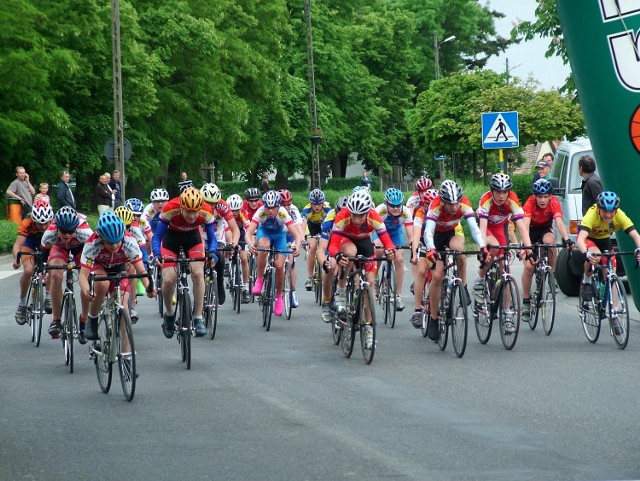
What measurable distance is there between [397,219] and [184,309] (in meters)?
5.12

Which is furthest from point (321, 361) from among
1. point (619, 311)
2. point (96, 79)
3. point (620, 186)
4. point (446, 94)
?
point (96, 79)

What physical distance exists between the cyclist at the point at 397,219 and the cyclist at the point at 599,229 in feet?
9.83

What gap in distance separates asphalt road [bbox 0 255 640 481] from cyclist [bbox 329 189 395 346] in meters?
0.84

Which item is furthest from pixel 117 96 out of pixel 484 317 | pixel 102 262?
pixel 102 262

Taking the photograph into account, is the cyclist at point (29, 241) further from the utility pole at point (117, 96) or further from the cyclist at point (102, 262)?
the utility pole at point (117, 96)

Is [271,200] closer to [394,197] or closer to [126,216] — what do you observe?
[394,197]

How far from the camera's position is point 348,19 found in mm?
71562

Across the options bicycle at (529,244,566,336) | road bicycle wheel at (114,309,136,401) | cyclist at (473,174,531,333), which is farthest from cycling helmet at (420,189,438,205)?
road bicycle wheel at (114,309,136,401)

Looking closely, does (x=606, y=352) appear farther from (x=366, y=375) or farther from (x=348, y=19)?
(x=348, y=19)

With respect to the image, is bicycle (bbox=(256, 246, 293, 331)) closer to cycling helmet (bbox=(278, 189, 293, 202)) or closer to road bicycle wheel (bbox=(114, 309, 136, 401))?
cycling helmet (bbox=(278, 189, 293, 202))

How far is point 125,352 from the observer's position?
1059 cm

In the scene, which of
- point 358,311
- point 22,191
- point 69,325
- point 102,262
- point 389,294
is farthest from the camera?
point 22,191

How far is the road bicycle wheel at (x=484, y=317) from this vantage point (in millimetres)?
13922

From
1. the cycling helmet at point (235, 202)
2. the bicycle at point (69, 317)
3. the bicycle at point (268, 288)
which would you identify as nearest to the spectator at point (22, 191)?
the cycling helmet at point (235, 202)
